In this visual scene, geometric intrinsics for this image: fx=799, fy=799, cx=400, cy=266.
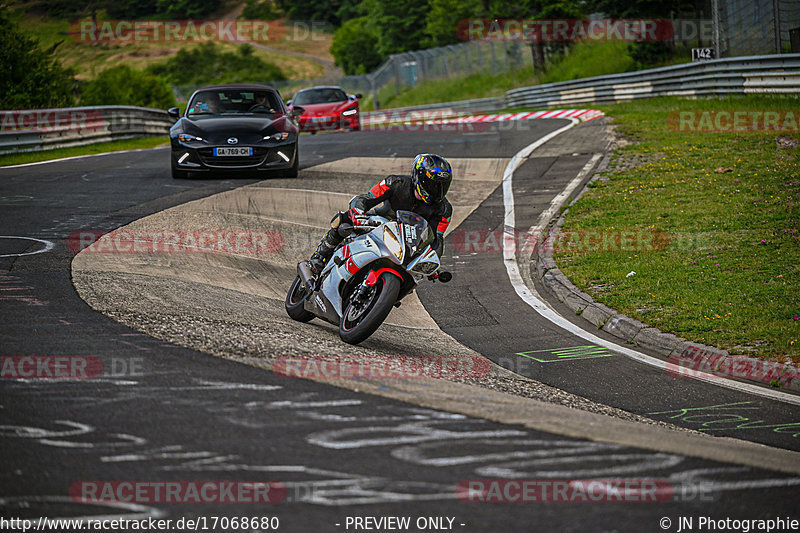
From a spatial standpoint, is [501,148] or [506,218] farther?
[501,148]

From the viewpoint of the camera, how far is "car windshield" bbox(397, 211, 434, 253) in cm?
720

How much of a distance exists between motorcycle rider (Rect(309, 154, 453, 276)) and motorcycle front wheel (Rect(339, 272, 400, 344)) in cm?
85

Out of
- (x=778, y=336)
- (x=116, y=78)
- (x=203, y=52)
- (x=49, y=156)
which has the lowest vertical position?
(x=778, y=336)

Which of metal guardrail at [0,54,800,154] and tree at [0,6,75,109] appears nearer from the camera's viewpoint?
metal guardrail at [0,54,800,154]

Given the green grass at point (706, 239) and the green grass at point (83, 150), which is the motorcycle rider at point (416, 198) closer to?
the green grass at point (706, 239)

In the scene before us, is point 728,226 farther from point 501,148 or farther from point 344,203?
point 501,148

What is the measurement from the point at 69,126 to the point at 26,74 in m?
8.84

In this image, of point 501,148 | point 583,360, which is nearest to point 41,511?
point 583,360

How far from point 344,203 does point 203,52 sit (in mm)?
81851

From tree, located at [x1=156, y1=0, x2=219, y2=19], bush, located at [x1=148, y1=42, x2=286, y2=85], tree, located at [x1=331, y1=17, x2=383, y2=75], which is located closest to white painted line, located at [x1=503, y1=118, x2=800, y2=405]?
bush, located at [x1=148, y1=42, x2=286, y2=85]

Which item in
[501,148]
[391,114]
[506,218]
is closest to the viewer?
[506,218]

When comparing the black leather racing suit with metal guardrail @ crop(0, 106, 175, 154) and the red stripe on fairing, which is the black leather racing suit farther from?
metal guardrail @ crop(0, 106, 175, 154)

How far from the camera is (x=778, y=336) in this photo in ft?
26.7

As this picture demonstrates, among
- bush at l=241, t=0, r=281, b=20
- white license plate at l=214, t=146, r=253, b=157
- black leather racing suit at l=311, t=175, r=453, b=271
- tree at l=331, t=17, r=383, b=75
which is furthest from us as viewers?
bush at l=241, t=0, r=281, b=20
